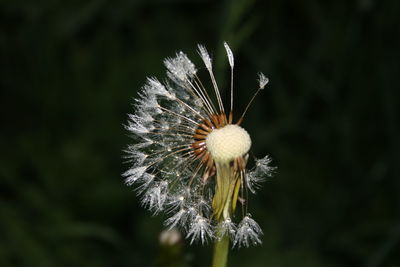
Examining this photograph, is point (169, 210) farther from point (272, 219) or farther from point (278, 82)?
point (278, 82)

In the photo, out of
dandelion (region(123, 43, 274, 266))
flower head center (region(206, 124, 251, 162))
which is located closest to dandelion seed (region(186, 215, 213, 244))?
dandelion (region(123, 43, 274, 266))

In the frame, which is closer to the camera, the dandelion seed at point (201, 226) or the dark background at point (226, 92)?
the dandelion seed at point (201, 226)

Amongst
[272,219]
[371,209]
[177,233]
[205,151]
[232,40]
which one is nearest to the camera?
[205,151]

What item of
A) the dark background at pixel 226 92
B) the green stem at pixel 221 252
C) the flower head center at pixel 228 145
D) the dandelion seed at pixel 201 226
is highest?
the dark background at pixel 226 92

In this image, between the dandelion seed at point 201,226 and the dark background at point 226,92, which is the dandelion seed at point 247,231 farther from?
the dark background at point 226,92

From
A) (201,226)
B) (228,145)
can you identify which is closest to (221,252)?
(201,226)

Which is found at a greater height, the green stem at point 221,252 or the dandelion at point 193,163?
the dandelion at point 193,163

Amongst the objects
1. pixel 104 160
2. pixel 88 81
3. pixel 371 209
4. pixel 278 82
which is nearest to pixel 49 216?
pixel 104 160

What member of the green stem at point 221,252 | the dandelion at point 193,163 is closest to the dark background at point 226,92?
the dandelion at point 193,163
